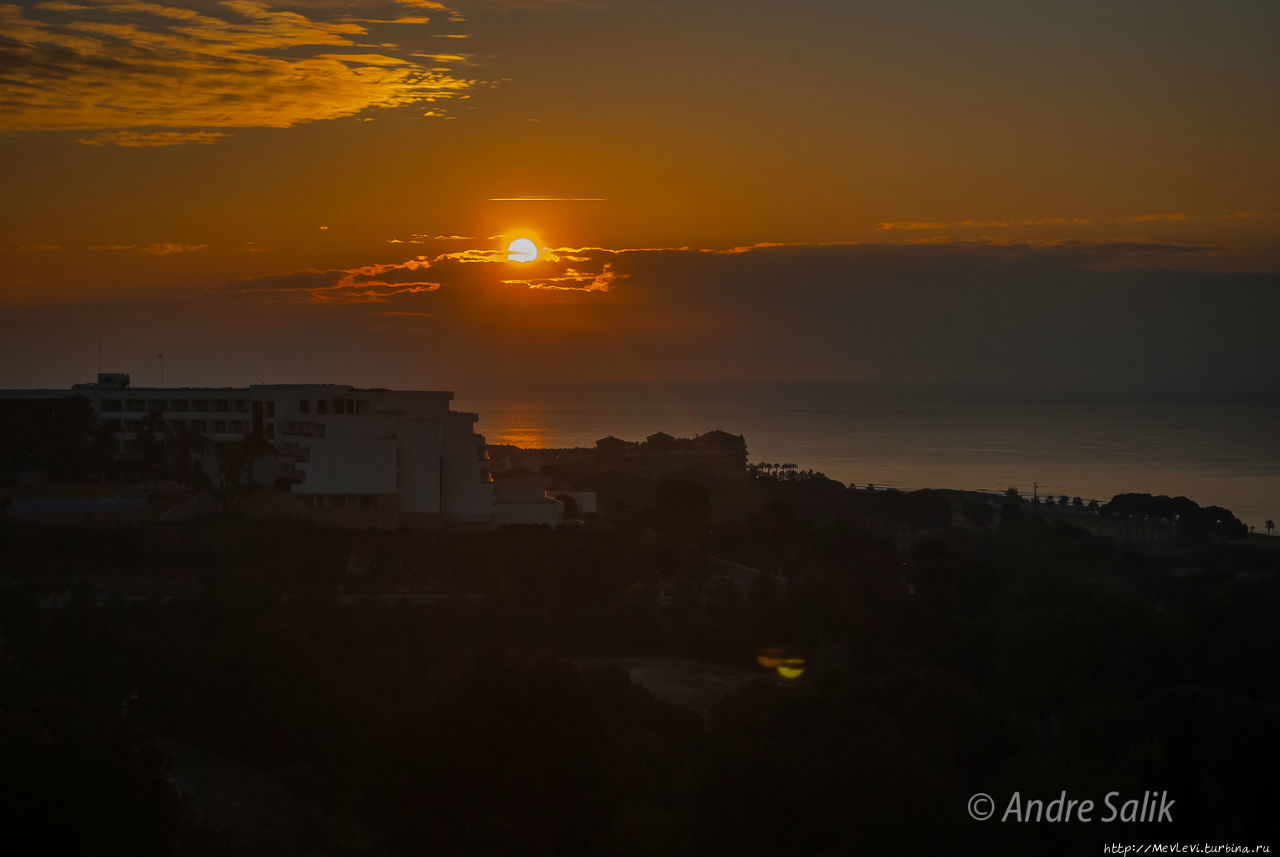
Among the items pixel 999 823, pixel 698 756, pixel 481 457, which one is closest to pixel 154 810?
pixel 698 756

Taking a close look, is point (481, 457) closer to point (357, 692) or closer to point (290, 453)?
point (290, 453)

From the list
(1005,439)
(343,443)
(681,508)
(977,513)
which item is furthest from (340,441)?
(1005,439)

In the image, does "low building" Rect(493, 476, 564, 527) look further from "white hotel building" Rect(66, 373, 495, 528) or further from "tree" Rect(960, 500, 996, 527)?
"tree" Rect(960, 500, 996, 527)

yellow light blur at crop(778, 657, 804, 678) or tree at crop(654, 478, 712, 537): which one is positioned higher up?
tree at crop(654, 478, 712, 537)

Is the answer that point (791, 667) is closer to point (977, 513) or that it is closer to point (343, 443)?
point (343, 443)

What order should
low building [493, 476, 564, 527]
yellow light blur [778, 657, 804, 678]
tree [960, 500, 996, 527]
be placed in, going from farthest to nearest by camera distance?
1. tree [960, 500, 996, 527]
2. low building [493, 476, 564, 527]
3. yellow light blur [778, 657, 804, 678]

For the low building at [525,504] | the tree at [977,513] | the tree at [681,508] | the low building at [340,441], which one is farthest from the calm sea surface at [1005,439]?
the low building at [340,441]

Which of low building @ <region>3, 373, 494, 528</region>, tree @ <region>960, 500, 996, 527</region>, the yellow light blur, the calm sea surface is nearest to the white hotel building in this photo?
low building @ <region>3, 373, 494, 528</region>
